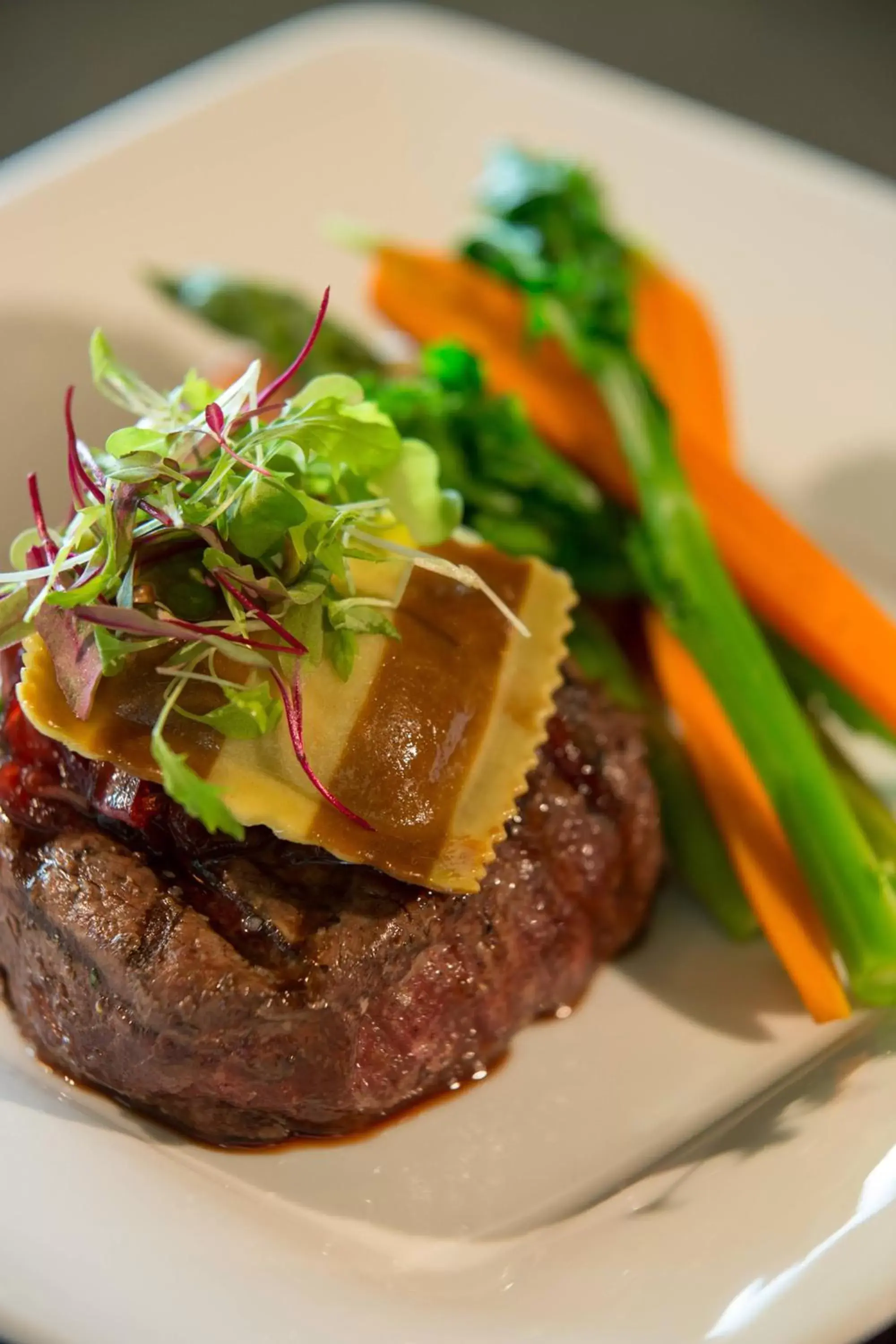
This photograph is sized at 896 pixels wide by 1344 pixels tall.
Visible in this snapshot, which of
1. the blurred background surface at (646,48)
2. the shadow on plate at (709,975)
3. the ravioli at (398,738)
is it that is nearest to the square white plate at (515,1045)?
the shadow on plate at (709,975)

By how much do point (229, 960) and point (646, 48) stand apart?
633 centimetres

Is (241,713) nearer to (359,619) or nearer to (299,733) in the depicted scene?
(299,733)

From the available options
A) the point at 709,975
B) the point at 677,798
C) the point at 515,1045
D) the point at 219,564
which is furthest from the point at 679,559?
the point at 219,564

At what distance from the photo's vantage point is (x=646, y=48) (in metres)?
6.70

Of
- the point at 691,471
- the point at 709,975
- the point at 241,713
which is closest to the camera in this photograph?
the point at 241,713

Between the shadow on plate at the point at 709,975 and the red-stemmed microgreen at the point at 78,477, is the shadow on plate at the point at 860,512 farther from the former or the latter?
the red-stemmed microgreen at the point at 78,477

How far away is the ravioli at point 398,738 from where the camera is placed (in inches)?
79.4

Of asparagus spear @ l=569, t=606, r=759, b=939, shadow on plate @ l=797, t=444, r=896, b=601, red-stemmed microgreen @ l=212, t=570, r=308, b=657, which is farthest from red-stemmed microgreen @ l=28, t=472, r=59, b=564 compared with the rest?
shadow on plate @ l=797, t=444, r=896, b=601

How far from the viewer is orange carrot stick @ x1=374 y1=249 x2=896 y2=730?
3.07m

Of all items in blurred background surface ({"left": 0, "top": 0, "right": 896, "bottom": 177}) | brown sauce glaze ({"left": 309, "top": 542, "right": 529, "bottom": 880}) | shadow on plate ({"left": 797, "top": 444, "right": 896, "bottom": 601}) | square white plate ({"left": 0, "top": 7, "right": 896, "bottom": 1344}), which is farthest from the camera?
blurred background surface ({"left": 0, "top": 0, "right": 896, "bottom": 177})

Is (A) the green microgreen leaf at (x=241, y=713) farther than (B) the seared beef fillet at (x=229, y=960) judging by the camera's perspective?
No

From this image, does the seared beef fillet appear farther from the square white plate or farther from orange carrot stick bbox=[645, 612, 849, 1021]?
orange carrot stick bbox=[645, 612, 849, 1021]

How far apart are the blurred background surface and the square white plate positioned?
6.34ft

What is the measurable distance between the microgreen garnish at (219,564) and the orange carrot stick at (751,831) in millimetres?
961
